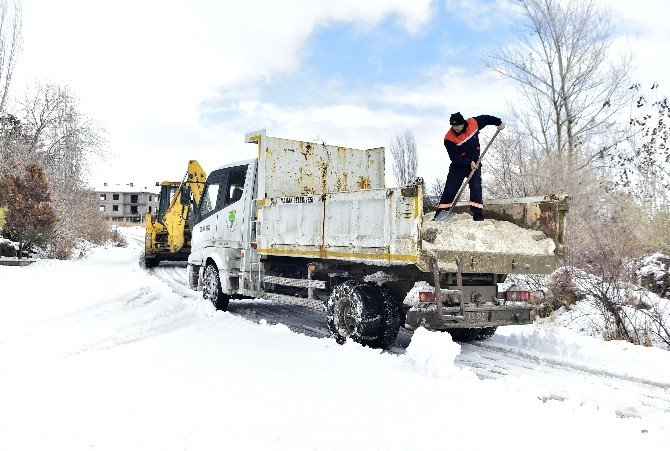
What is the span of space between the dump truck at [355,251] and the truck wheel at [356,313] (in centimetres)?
1

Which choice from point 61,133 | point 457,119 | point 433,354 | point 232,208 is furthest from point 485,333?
point 61,133

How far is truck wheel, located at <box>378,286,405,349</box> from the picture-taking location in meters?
6.50

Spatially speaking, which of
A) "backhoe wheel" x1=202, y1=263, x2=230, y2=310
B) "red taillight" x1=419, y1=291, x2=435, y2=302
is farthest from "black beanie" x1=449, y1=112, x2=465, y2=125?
"backhoe wheel" x1=202, y1=263, x2=230, y2=310

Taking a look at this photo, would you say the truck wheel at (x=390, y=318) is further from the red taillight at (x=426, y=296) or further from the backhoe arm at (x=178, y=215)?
the backhoe arm at (x=178, y=215)

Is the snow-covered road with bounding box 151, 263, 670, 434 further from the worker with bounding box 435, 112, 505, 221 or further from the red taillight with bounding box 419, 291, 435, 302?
the worker with bounding box 435, 112, 505, 221

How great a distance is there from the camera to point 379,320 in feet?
21.2

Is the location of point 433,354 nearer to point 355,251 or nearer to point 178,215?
point 355,251

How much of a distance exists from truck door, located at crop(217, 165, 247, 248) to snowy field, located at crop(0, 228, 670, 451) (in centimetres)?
180

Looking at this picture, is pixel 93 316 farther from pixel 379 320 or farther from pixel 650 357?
pixel 650 357

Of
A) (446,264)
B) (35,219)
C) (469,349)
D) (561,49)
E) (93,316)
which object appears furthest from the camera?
(561,49)

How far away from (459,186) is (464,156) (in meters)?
0.41

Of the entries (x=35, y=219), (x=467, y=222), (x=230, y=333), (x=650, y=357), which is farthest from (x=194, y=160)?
(x=650, y=357)

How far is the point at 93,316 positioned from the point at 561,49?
20434mm

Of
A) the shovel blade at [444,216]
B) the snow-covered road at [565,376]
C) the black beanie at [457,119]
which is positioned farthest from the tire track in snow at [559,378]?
the black beanie at [457,119]
